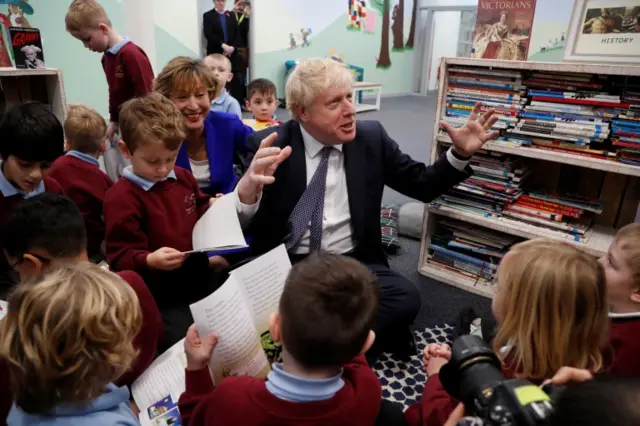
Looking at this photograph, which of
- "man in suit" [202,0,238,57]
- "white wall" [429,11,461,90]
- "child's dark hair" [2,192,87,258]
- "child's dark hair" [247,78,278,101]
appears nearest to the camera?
"child's dark hair" [2,192,87,258]

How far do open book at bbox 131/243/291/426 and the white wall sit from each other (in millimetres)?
10597

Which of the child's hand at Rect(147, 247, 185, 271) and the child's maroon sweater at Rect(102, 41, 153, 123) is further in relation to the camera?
the child's maroon sweater at Rect(102, 41, 153, 123)

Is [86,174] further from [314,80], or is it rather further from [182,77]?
[314,80]

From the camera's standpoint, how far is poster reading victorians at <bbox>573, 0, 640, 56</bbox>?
1.90 metres

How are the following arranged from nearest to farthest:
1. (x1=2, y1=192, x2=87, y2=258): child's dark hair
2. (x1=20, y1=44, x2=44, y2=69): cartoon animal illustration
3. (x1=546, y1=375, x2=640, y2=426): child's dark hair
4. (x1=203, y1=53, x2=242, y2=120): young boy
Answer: (x1=546, y1=375, x2=640, y2=426): child's dark hair → (x1=2, y1=192, x2=87, y2=258): child's dark hair → (x1=20, y1=44, x2=44, y2=69): cartoon animal illustration → (x1=203, y1=53, x2=242, y2=120): young boy

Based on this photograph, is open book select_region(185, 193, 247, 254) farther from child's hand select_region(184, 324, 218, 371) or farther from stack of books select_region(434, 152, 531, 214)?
stack of books select_region(434, 152, 531, 214)

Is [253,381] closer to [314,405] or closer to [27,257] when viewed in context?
[314,405]

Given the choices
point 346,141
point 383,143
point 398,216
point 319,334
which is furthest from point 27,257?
point 398,216

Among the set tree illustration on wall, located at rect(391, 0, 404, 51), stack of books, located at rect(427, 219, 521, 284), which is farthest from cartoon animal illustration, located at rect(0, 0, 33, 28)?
tree illustration on wall, located at rect(391, 0, 404, 51)

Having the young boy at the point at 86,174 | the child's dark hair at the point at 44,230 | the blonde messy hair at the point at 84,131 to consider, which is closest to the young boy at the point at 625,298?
the child's dark hair at the point at 44,230

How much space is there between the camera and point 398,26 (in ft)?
33.5

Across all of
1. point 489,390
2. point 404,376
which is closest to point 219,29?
point 404,376

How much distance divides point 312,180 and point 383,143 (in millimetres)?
360

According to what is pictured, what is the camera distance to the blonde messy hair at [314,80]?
179 centimetres
